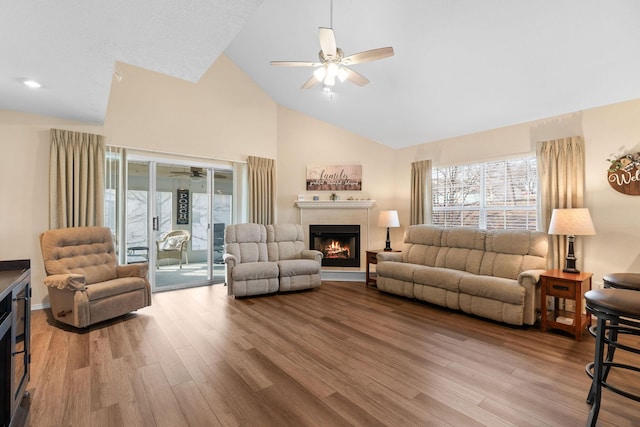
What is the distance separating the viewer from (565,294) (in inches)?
118

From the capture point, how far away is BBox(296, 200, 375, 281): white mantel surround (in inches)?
217

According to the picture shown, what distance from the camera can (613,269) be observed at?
11.1 feet

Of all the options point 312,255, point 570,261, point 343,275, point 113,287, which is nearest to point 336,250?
point 343,275

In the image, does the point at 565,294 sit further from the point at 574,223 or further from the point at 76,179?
the point at 76,179

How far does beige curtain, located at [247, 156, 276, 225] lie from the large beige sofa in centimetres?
216

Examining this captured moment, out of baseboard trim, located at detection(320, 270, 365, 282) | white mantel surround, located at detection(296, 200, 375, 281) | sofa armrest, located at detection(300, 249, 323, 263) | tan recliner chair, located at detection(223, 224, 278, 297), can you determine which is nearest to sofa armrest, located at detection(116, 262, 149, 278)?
tan recliner chair, located at detection(223, 224, 278, 297)

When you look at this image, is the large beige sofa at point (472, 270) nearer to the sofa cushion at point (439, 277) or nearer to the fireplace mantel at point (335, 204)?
the sofa cushion at point (439, 277)

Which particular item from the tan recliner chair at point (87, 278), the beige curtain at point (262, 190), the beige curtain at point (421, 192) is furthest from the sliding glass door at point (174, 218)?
the beige curtain at point (421, 192)

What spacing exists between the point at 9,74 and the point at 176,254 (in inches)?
124

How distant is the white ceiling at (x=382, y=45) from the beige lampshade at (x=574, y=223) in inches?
53.3

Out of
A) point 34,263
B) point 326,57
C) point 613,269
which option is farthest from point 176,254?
point 613,269

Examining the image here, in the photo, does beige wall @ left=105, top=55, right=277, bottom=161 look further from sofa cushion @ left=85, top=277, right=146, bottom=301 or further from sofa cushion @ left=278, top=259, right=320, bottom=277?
sofa cushion @ left=278, top=259, right=320, bottom=277

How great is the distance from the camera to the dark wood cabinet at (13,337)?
1.51 metres

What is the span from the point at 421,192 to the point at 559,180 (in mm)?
1935
